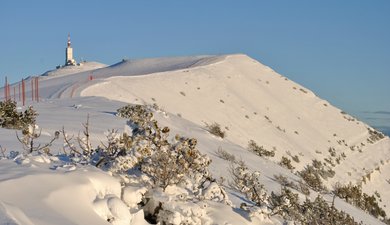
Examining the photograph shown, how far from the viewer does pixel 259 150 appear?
25016 millimetres

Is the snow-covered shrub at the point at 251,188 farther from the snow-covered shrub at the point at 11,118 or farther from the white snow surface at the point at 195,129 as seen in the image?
the snow-covered shrub at the point at 11,118

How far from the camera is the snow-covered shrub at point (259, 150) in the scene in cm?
2456

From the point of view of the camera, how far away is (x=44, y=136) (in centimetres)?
1084

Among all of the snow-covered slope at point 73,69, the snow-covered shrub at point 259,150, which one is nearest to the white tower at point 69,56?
the snow-covered slope at point 73,69

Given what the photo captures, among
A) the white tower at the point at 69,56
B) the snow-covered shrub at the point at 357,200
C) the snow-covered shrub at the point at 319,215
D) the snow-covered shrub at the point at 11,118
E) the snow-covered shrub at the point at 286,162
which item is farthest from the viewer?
the white tower at the point at 69,56

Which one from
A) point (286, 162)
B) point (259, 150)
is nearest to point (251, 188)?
point (259, 150)

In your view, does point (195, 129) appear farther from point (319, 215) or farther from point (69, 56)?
point (69, 56)

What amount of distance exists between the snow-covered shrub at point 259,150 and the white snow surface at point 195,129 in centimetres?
44

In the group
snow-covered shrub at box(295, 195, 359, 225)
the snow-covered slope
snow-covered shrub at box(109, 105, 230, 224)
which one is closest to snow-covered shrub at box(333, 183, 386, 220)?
snow-covered shrub at box(295, 195, 359, 225)

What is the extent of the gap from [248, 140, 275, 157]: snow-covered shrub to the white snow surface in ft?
1.44

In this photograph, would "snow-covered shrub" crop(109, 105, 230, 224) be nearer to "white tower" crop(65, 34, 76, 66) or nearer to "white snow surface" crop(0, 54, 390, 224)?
"white snow surface" crop(0, 54, 390, 224)

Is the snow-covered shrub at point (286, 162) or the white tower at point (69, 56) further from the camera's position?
the white tower at point (69, 56)

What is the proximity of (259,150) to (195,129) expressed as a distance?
6023 millimetres

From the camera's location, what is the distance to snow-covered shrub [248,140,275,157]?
2456cm
